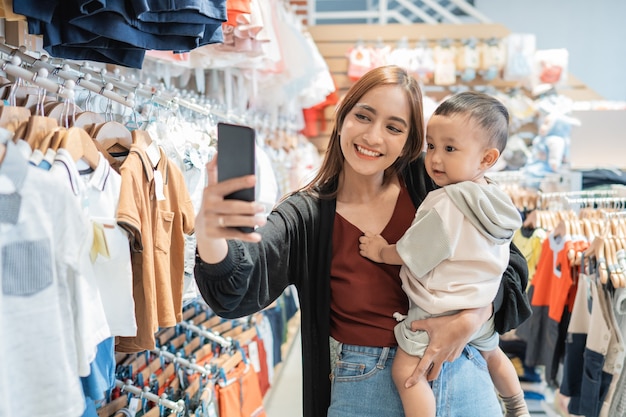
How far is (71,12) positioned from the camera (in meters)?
1.40

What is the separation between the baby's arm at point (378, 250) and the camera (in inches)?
56.7

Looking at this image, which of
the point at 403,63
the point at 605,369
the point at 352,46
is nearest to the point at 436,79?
the point at 403,63

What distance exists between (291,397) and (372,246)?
2680 mm

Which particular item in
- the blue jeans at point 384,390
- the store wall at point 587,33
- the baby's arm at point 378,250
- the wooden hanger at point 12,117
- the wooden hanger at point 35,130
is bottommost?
the blue jeans at point 384,390

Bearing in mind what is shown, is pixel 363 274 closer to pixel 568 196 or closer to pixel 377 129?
pixel 377 129

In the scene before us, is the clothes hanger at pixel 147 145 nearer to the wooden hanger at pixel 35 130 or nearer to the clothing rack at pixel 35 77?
the clothing rack at pixel 35 77

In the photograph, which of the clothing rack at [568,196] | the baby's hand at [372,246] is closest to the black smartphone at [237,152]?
the baby's hand at [372,246]

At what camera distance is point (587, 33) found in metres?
8.91

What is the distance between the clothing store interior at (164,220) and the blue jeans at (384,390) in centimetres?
47

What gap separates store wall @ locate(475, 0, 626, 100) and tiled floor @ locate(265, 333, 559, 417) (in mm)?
6235

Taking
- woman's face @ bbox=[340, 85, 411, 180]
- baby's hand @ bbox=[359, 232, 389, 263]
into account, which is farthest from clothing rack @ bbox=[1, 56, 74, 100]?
baby's hand @ bbox=[359, 232, 389, 263]

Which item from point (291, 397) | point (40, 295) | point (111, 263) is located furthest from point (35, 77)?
point (291, 397)

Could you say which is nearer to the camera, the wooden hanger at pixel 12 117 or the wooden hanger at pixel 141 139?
the wooden hanger at pixel 12 117

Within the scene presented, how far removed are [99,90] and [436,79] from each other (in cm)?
498
